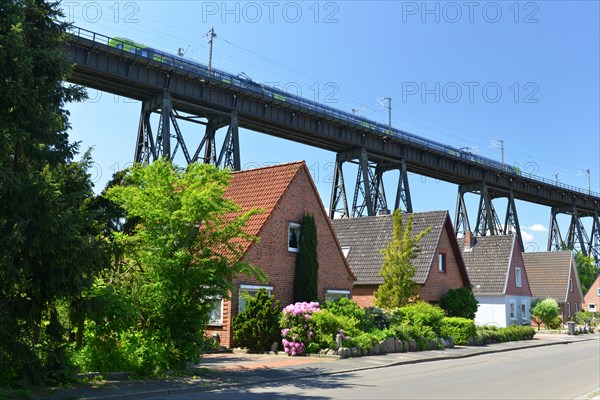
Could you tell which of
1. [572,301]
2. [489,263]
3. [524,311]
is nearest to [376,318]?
[489,263]

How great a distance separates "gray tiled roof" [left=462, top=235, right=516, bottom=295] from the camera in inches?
1590

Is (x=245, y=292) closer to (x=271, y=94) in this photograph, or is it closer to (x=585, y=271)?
(x=271, y=94)

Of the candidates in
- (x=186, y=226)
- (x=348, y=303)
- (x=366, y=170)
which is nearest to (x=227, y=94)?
(x=366, y=170)

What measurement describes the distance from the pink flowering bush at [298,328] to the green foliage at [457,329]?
28.5ft

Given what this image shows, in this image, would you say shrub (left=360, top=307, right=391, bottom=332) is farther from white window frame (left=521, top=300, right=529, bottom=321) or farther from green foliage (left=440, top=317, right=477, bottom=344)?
white window frame (left=521, top=300, right=529, bottom=321)

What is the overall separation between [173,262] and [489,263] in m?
31.9

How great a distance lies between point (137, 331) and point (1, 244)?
5.25 meters

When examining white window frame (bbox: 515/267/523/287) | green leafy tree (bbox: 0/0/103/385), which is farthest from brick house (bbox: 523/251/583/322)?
green leafy tree (bbox: 0/0/103/385)

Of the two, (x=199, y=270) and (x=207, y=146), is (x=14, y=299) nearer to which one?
(x=199, y=270)

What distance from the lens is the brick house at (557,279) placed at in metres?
53.9

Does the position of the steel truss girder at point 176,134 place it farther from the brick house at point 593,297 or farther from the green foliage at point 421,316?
Result: the brick house at point 593,297

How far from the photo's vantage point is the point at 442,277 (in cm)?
3297

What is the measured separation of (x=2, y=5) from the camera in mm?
11008

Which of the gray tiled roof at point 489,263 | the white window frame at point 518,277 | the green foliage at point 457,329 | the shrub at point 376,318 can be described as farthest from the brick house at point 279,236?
the white window frame at point 518,277
